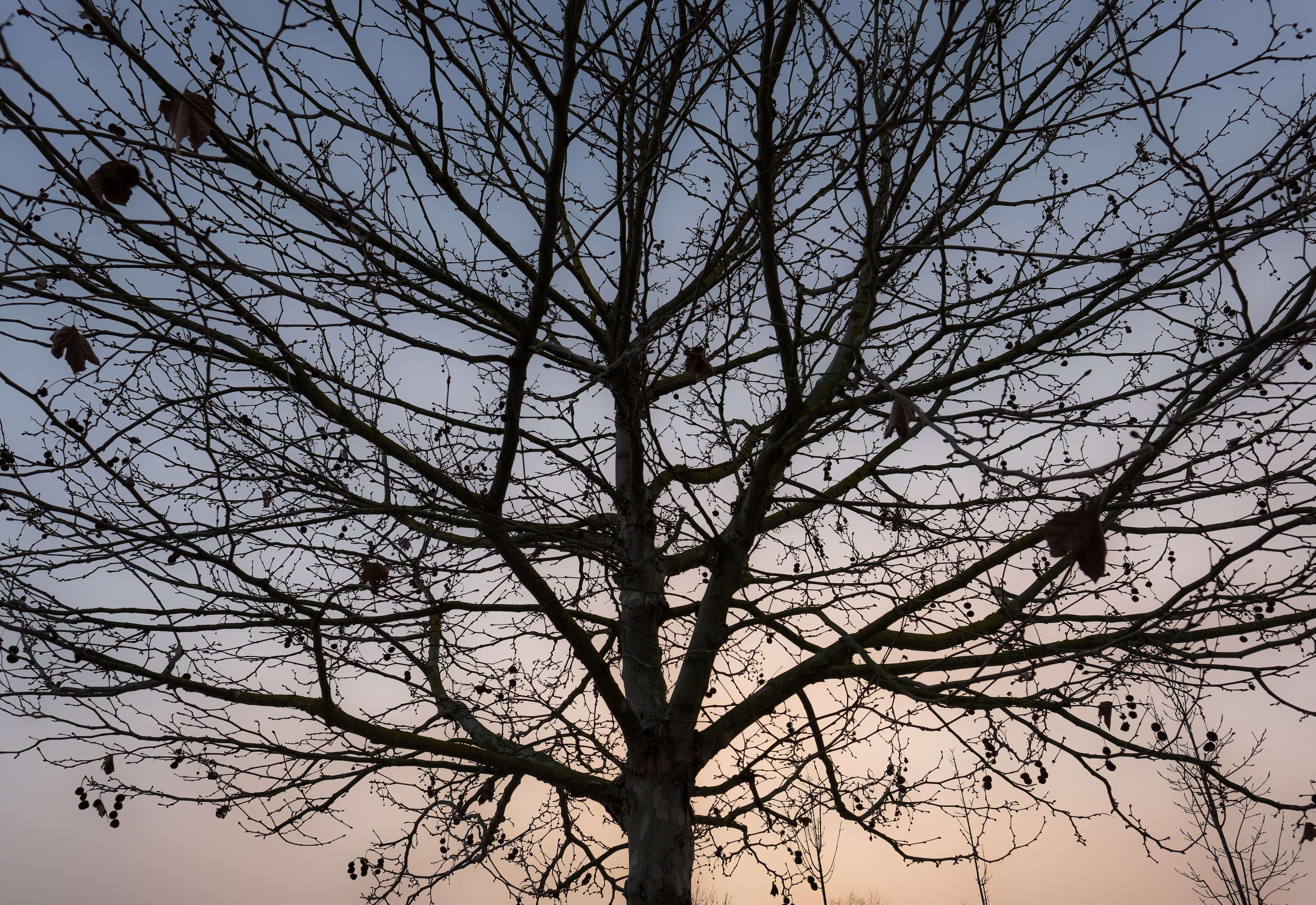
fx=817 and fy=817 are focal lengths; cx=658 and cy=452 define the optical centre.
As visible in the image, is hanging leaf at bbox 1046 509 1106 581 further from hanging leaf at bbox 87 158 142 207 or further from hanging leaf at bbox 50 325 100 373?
hanging leaf at bbox 50 325 100 373

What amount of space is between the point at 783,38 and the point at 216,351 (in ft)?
9.29

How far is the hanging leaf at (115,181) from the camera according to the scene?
244 centimetres

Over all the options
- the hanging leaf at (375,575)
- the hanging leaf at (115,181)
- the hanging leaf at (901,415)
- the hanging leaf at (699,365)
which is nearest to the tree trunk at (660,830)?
the hanging leaf at (375,575)

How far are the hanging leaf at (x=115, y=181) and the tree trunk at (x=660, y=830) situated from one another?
12.5 ft

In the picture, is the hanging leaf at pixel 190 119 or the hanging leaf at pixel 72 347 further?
the hanging leaf at pixel 72 347

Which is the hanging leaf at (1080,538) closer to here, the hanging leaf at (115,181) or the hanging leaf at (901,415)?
the hanging leaf at (901,415)

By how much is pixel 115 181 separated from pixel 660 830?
13.1 feet

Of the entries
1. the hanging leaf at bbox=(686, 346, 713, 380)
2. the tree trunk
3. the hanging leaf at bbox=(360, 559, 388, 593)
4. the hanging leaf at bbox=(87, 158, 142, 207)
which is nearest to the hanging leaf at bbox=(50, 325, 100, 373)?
the hanging leaf at bbox=(87, 158, 142, 207)

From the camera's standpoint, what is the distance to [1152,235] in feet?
13.9

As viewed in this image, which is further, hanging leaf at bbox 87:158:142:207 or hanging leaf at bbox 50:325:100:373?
hanging leaf at bbox 50:325:100:373

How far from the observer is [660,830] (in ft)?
15.1

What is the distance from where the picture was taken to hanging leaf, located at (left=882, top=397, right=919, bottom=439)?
1896 mm

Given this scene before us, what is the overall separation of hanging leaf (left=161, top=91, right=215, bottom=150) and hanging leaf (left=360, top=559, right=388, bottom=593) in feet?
6.46

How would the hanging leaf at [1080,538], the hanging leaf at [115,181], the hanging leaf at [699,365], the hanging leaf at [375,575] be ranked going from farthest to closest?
1. the hanging leaf at [375,575]
2. the hanging leaf at [699,365]
3. the hanging leaf at [115,181]
4. the hanging leaf at [1080,538]
